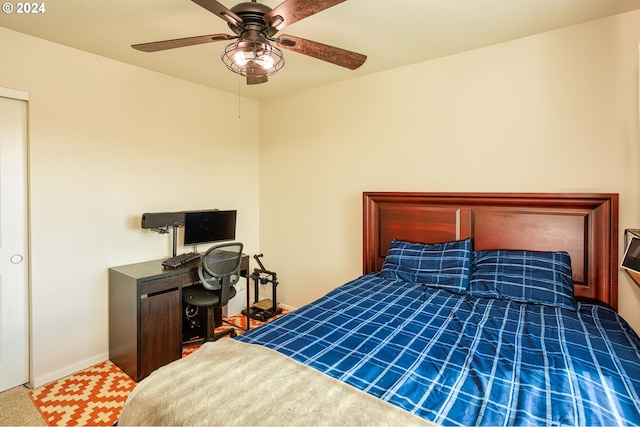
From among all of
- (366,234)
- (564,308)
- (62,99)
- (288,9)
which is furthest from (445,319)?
(62,99)

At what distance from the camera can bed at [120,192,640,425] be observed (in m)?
1.06

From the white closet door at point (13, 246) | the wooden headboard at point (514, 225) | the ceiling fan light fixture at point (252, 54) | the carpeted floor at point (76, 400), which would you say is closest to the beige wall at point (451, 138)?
the wooden headboard at point (514, 225)

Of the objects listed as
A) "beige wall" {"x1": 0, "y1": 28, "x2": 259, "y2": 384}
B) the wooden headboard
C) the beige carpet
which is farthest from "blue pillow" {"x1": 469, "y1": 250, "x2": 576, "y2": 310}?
the beige carpet

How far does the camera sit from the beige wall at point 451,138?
2.15m

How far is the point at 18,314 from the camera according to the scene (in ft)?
8.04

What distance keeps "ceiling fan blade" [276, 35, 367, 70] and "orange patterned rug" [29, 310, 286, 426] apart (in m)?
2.51

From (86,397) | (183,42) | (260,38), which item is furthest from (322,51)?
Result: (86,397)

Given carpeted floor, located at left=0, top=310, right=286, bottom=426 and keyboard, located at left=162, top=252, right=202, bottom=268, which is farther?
keyboard, located at left=162, top=252, right=202, bottom=268

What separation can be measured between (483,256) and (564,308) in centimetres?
58

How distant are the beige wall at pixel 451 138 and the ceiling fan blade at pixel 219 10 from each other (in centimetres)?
185

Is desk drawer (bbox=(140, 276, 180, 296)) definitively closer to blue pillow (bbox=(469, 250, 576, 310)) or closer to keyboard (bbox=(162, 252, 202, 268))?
keyboard (bbox=(162, 252, 202, 268))

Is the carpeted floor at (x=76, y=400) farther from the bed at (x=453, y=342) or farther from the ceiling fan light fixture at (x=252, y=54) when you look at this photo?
the ceiling fan light fixture at (x=252, y=54)

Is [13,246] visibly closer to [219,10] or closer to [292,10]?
[219,10]

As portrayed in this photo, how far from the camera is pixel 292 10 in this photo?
4.86 ft
